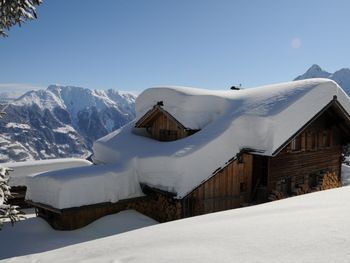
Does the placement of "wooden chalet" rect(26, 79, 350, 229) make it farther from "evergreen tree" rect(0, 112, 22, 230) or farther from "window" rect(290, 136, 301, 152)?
"evergreen tree" rect(0, 112, 22, 230)

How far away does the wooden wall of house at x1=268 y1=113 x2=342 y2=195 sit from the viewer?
14.6 m

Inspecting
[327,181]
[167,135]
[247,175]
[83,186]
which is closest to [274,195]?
[247,175]

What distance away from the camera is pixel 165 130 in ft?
52.9

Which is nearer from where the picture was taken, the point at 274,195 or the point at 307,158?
the point at 274,195

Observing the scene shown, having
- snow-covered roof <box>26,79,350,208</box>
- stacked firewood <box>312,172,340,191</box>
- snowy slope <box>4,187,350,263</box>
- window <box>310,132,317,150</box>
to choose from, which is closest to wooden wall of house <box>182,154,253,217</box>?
snow-covered roof <box>26,79,350,208</box>

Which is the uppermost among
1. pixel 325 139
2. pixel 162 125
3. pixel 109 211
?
pixel 162 125

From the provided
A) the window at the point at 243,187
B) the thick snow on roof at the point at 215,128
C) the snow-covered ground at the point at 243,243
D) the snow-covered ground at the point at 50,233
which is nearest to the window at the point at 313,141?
the thick snow on roof at the point at 215,128

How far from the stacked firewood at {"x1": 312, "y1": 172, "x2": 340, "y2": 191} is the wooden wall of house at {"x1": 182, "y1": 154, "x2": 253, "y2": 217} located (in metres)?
4.62

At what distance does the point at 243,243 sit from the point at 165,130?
12718mm

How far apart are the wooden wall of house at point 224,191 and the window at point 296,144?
8.34 feet

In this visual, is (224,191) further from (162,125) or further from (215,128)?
(162,125)

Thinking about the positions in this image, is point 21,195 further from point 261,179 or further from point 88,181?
point 261,179

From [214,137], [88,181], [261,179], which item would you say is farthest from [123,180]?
[261,179]

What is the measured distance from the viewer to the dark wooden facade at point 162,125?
1497cm
